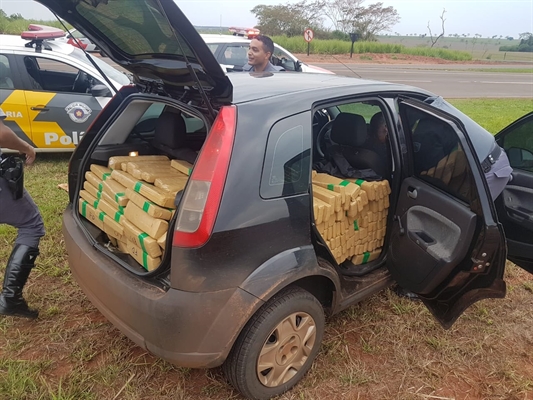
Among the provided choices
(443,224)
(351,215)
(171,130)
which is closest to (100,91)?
(171,130)

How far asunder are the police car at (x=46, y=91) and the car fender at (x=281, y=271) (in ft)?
13.9

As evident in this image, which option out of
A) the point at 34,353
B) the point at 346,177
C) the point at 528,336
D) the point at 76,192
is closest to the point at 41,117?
the point at 76,192

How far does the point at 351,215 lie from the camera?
2512 mm

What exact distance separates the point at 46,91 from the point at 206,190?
15.0 feet

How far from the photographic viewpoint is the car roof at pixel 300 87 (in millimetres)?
2103

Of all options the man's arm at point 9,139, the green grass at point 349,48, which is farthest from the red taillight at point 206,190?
the green grass at point 349,48

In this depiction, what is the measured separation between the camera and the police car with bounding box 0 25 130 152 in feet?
17.3

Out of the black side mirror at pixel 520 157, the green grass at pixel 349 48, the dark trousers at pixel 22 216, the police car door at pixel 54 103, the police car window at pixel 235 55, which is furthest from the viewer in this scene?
the green grass at pixel 349 48

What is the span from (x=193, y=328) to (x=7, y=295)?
1.45 meters

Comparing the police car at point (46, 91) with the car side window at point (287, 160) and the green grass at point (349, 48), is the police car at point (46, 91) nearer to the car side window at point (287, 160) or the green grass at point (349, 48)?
the car side window at point (287, 160)

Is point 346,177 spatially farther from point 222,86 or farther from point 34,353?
point 34,353

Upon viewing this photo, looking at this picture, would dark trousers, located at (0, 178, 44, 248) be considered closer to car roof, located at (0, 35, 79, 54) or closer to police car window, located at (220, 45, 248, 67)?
car roof, located at (0, 35, 79, 54)

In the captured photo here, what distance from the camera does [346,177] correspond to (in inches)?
109

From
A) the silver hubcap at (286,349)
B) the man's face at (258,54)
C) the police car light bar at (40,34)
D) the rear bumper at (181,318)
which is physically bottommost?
the silver hubcap at (286,349)
